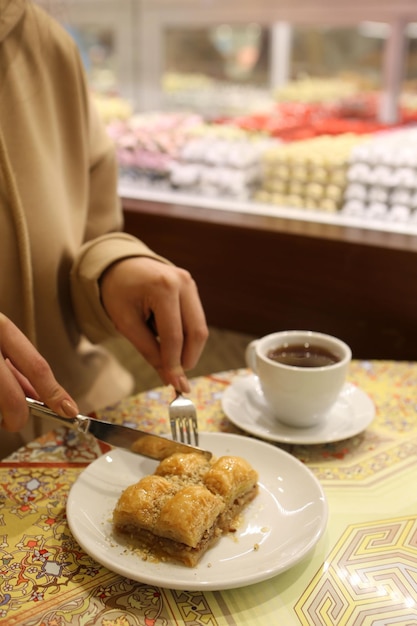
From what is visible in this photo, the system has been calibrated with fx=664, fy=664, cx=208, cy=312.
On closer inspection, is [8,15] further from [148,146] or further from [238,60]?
[238,60]

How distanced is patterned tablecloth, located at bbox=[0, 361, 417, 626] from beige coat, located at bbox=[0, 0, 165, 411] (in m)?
0.29

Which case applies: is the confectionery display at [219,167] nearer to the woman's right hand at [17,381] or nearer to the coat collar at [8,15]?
the coat collar at [8,15]

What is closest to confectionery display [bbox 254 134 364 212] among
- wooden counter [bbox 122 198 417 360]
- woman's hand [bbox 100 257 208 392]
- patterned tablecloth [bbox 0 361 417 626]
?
wooden counter [bbox 122 198 417 360]

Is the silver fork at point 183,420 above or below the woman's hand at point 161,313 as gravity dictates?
below

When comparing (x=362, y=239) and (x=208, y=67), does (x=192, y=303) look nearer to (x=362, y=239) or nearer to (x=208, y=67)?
(x=362, y=239)

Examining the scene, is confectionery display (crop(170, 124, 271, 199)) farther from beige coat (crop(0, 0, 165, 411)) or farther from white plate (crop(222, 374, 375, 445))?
white plate (crop(222, 374, 375, 445))

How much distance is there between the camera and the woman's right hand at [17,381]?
777 mm

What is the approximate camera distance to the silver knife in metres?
0.84

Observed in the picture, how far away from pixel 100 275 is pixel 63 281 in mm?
133

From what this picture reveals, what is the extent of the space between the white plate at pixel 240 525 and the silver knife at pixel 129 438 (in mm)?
22

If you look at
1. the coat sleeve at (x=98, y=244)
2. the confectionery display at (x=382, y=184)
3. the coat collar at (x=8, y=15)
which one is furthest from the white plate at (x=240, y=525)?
the confectionery display at (x=382, y=184)

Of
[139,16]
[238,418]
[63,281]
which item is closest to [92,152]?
[63,281]

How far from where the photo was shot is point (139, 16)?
8.92 ft

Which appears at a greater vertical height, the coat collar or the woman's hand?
the coat collar
